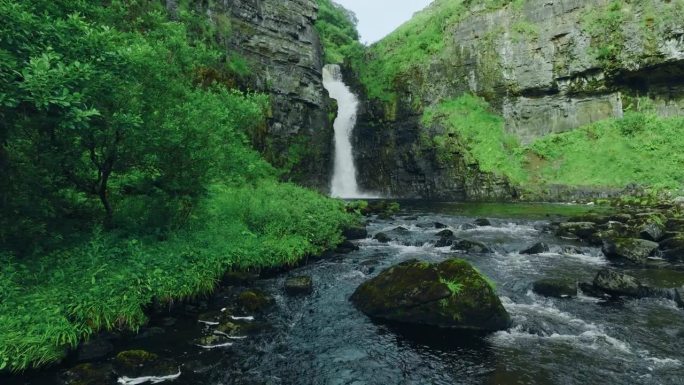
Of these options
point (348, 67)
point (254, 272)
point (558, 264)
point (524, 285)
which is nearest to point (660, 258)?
point (558, 264)

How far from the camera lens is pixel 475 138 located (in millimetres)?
44812

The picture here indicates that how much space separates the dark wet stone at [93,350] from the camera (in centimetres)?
809

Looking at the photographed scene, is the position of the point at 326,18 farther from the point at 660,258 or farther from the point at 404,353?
the point at 404,353

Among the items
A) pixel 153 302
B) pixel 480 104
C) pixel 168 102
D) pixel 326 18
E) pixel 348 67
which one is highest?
pixel 326 18

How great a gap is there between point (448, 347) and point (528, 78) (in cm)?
4494

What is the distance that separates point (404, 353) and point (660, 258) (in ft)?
48.3

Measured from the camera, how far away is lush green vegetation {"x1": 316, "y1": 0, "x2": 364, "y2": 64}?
6431 centimetres

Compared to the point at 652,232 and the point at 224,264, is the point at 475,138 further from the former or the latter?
the point at 224,264

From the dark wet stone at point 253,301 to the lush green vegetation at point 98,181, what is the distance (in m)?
1.27

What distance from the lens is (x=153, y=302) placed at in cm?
1028

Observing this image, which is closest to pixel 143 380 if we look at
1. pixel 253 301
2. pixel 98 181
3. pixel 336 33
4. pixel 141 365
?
pixel 141 365

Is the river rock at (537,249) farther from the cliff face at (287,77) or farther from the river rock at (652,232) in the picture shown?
the cliff face at (287,77)

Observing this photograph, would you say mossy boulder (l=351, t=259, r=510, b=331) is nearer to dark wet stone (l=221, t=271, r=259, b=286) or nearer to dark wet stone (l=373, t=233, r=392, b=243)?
dark wet stone (l=221, t=271, r=259, b=286)

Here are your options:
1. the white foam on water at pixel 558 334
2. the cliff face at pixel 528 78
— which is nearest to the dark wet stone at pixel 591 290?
the white foam on water at pixel 558 334
